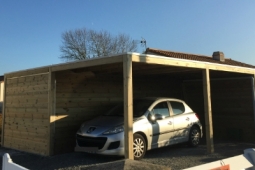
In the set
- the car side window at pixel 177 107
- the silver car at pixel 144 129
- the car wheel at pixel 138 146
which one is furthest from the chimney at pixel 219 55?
the car wheel at pixel 138 146

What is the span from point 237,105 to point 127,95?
22.2ft

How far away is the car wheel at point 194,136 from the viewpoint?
8.76 m

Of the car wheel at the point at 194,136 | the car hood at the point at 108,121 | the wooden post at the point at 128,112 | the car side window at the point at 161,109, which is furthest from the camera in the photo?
the car wheel at the point at 194,136

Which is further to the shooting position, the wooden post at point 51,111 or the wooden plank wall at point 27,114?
the wooden plank wall at point 27,114

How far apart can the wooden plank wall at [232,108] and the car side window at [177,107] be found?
3.37 m

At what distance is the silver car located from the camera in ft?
21.9

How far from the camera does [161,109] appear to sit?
8023mm

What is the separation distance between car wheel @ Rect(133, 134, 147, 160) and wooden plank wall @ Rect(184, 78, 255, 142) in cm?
545

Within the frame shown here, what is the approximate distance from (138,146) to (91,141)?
1.22 meters

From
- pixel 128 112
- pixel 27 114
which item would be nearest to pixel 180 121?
pixel 128 112

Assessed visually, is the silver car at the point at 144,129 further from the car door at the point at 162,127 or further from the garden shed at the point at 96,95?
the garden shed at the point at 96,95

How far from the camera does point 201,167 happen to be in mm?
2605

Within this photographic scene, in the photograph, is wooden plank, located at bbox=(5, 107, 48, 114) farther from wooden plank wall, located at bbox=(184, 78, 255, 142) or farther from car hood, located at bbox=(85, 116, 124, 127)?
wooden plank wall, located at bbox=(184, 78, 255, 142)

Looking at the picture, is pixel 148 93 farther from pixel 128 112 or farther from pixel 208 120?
pixel 128 112
